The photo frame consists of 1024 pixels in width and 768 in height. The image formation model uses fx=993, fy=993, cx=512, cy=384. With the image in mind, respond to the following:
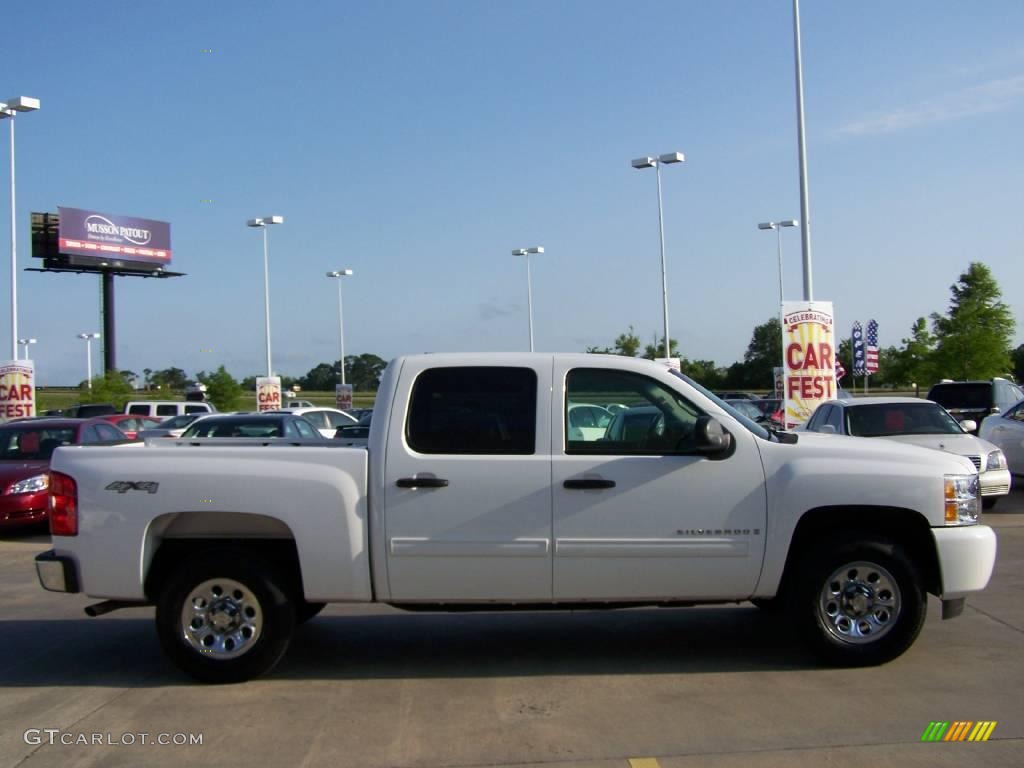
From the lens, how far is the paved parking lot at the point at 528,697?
5.08 metres

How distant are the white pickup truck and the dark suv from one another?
14.2 m

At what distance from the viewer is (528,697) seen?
5.95 m

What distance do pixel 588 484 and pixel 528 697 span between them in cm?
132

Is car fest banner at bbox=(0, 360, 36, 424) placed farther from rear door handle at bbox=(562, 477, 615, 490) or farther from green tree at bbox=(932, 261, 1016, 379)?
green tree at bbox=(932, 261, 1016, 379)

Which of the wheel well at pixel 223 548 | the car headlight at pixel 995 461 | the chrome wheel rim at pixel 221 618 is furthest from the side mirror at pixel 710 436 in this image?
the car headlight at pixel 995 461

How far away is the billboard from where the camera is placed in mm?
66125

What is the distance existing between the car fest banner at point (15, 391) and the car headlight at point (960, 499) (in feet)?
86.3

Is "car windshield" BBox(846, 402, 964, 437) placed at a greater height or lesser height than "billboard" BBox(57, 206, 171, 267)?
lesser

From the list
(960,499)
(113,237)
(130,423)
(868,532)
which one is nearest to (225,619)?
(868,532)

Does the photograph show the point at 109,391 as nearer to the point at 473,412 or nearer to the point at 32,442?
the point at 32,442

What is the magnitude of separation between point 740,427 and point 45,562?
14.8 feet

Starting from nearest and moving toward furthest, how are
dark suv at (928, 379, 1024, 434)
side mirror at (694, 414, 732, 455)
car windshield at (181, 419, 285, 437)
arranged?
side mirror at (694, 414, 732, 455), car windshield at (181, 419, 285, 437), dark suv at (928, 379, 1024, 434)

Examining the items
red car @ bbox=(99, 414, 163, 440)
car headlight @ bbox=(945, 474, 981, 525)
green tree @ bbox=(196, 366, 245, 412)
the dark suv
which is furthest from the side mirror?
green tree @ bbox=(196, 366, 245, 412)

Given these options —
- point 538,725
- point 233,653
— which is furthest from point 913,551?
point 233,653
